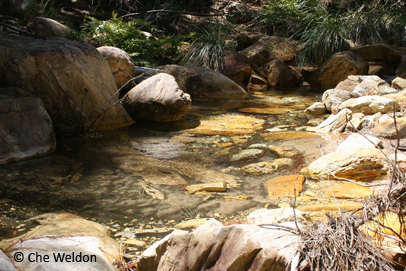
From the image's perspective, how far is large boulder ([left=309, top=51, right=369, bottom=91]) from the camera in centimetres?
911

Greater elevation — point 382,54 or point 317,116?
point 382,54

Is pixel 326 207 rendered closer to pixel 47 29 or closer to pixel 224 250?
pixel 224 250

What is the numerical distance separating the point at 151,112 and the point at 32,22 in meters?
5.89

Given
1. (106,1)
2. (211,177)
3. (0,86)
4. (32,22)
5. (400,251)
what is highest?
(106,1)

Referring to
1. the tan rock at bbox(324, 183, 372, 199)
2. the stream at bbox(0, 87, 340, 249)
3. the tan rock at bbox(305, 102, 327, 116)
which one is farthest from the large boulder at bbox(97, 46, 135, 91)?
the tan rock at bbox(324, 183, 372, 199)

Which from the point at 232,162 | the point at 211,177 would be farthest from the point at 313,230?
the point at 232,162

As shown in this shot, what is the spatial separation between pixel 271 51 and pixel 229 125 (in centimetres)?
672

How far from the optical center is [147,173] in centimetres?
339

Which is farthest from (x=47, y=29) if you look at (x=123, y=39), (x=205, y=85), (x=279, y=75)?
(x=279, y=75)

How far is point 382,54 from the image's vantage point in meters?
9.98

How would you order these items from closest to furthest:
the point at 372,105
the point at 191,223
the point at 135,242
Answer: the point at 135,242, the point at 191,223, the point at 372,105

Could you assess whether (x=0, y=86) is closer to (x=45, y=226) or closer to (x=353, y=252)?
(x=45, y=226)

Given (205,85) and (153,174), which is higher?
(205,85)
